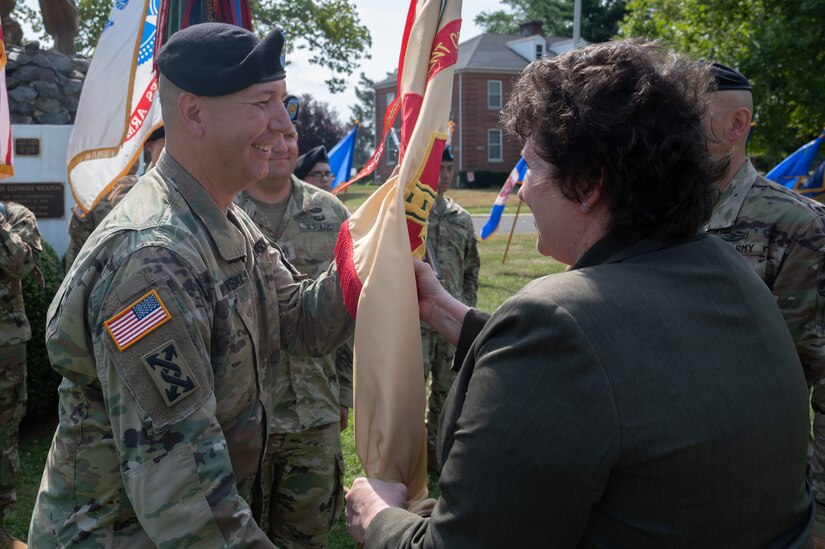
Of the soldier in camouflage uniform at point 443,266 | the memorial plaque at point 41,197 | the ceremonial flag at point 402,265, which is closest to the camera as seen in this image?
the ceremonial flag at point 402,265

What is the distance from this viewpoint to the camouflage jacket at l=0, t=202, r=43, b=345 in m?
4.93

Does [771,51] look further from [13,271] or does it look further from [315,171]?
[13,271]

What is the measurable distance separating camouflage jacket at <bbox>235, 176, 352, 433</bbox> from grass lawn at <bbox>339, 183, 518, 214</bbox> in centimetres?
2311

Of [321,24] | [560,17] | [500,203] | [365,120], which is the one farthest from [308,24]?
[365,120]

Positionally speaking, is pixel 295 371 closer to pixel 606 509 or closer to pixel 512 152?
pixel 606 509

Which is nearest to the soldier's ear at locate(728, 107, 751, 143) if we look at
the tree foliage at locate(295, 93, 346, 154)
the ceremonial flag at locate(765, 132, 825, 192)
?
the ceremonial flag at locate(765, 132, 825, 192)

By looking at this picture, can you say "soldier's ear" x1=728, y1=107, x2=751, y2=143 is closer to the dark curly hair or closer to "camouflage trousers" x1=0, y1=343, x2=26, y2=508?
the dark curly hair

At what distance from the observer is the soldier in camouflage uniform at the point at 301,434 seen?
3941mm

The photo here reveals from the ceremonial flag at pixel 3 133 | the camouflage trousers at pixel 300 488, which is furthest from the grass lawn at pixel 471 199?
the camouflage trousers at pixel 300 488

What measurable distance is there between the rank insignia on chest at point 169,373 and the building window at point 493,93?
48.2 meters

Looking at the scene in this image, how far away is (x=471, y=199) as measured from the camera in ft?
116

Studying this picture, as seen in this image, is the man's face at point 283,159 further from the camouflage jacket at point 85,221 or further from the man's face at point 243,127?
the camouflage jacket at point 85,221

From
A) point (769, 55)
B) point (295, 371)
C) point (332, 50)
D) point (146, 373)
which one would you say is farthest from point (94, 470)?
point (332, 50)

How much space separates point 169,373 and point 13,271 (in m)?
3.71
